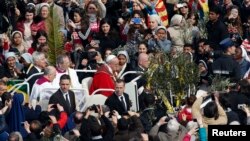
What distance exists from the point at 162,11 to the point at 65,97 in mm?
7977

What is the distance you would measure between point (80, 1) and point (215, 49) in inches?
168

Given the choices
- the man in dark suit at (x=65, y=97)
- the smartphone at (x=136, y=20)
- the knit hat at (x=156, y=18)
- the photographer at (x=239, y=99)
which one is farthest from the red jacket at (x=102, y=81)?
the knit hat at (x=156, y=18)

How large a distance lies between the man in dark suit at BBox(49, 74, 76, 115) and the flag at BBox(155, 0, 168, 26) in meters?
7.28

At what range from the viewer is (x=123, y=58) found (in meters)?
33.8

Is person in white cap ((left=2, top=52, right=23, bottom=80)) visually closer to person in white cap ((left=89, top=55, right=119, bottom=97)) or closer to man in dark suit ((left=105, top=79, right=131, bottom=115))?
person in white cap ((left=89, top=55, right=119, bottom=97))

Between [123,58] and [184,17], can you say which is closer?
[123,58]

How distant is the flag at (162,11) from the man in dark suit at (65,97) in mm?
7280

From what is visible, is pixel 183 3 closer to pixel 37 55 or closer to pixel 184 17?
pixel 184 17

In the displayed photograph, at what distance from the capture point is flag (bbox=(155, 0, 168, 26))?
1518 inches

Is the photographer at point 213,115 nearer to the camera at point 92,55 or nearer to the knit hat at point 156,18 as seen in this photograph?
the camera at point 92,55

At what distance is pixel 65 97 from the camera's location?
31.3 meters

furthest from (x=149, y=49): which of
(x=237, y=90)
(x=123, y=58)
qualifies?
(x=237, y=90)

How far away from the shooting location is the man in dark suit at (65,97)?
3111 centimetres

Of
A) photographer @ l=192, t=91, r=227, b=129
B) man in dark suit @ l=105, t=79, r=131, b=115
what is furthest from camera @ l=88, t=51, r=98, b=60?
photographer @ l=192, t=91, r=227, b=129
